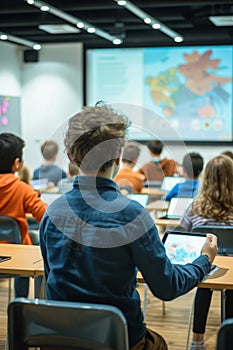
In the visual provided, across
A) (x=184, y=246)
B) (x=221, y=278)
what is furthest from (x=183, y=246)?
(x=221, y=278)

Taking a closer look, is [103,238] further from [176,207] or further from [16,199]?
[176,207]

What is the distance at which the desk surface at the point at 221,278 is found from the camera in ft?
8.61

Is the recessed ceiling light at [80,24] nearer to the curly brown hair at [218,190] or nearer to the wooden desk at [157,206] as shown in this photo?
the wooden desk at [157,206]

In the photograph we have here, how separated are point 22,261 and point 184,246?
0.83 meters

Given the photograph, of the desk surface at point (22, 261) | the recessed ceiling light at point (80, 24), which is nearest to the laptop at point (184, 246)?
the desk surface at point (22, 261)

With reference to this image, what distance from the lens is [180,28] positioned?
402 inches

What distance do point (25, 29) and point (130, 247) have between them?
862cm

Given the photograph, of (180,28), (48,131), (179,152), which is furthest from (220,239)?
(48,131)

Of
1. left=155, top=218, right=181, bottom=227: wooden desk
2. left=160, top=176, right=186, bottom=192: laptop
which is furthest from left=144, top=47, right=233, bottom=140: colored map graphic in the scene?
left=155, top=218, right=181, bottom=227: wooden desk

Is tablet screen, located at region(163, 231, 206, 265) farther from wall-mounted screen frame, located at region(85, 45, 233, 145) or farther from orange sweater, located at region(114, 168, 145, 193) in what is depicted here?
wall-mounted screen frame, located at region(85, 45, 233, 145)

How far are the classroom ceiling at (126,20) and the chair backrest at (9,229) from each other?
450 centimetres

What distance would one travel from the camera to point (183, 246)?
2830 millimetres

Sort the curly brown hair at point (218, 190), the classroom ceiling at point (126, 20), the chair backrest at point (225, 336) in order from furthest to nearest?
the classroom ceiling at point (126, 20) → the curly brown hair at point (218, 190) → the chair backrest at point (225, 336)

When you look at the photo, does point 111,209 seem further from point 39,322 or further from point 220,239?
point 220,239
